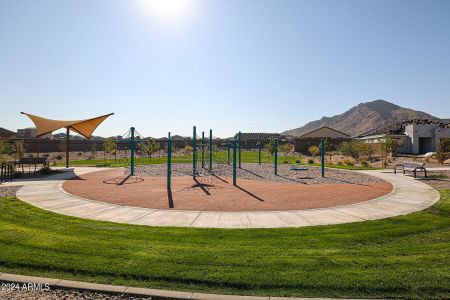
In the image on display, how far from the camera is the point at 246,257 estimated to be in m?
5.85

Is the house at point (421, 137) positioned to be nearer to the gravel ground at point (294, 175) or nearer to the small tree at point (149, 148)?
the gravel ground at point (294, 175)

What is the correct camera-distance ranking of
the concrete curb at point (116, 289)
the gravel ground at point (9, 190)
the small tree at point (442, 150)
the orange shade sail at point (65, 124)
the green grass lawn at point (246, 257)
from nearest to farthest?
the concrete curb at point (116, 289), the green grass lawn at point (246, 257), the gravel ground at point (9, 190), the orange shade sail at point (65, 124), the small tree at point (442, 150)

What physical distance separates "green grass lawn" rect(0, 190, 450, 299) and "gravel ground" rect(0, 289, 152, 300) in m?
0.35

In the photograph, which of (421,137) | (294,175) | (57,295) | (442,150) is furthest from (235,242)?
(421,137)

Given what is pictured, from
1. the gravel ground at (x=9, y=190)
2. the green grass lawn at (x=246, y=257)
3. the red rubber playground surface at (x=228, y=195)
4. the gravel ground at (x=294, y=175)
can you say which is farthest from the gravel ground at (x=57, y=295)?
the gravel ground at (x=294, y=175)

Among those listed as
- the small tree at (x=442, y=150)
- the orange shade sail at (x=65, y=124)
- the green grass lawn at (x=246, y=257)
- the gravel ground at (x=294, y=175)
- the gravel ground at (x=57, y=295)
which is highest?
the orange shade sail at (x=65, y=124)

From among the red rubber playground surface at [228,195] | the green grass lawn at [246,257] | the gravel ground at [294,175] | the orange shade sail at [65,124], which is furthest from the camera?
the orange shade sail at [65,124]

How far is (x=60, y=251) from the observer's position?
20.0ft

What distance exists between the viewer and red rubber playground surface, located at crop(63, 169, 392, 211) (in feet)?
37.2

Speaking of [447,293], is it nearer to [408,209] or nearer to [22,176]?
[408,209]

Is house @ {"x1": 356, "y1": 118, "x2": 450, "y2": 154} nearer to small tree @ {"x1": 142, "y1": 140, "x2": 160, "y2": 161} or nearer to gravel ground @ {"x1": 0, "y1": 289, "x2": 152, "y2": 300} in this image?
small tree @ {"x1": 142, "y1": 140, "x2": 160, "y2": 161}

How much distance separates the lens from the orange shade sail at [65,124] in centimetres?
2602

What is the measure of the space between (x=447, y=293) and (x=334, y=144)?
58754 millimetres

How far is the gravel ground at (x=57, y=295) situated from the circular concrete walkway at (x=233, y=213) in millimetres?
3753
